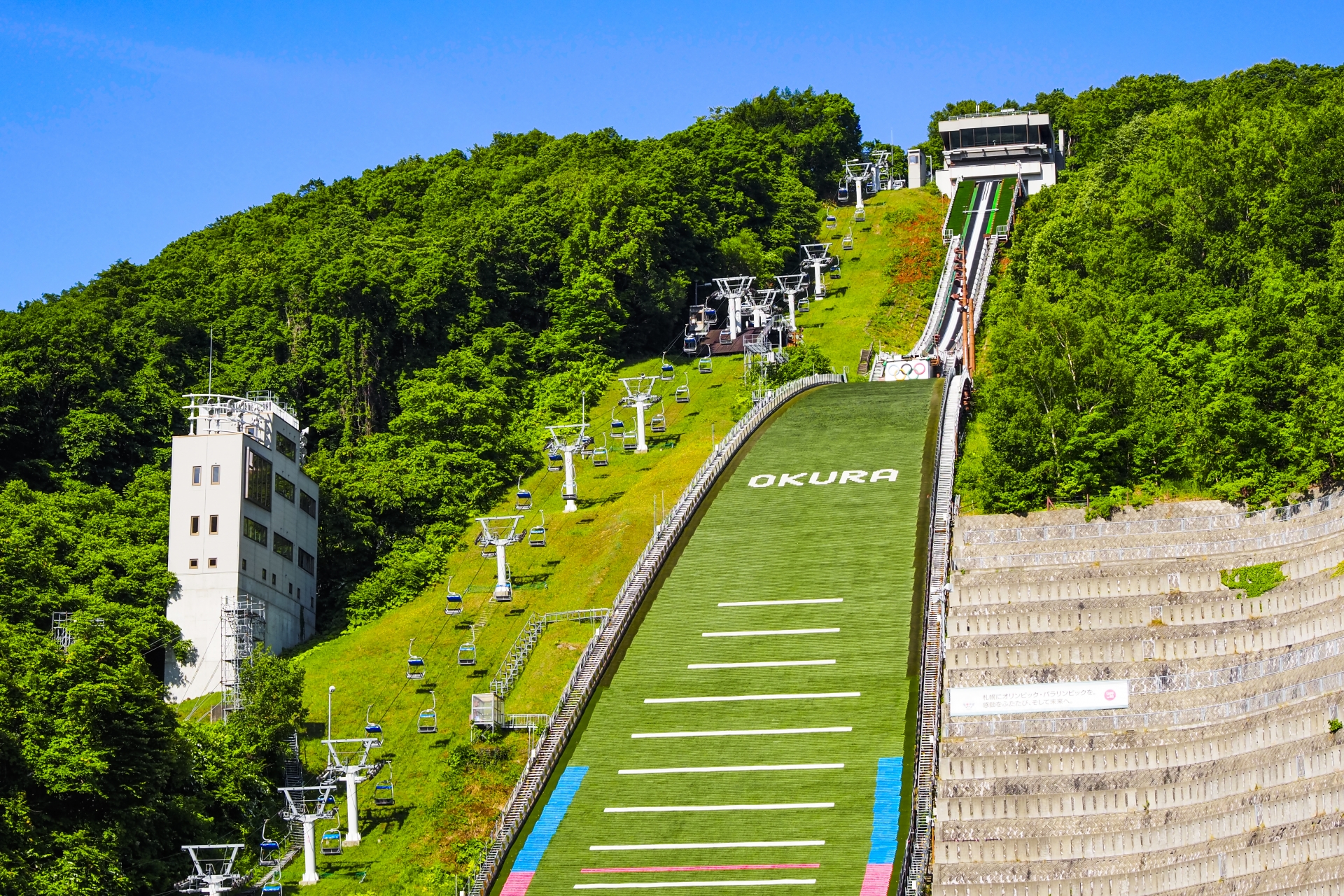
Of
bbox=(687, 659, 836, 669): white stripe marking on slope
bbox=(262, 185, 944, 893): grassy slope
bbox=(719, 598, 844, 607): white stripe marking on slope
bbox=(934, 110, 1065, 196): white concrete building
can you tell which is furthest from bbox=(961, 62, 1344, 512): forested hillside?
bbox=(934, 110, 1065, 196): white concrete building

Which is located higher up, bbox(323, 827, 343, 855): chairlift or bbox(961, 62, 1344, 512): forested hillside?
bbox(961, 62, 1344, 512): forested hillside

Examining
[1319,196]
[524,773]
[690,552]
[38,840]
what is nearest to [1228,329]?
[1319,196]

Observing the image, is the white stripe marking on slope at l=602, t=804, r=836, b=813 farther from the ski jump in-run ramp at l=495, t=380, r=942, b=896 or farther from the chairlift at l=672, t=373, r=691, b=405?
the chairlift at l=672, t=373, r=691, b=405

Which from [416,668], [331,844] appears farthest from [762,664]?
[331,844]

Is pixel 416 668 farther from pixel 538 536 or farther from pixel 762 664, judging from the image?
pixel 762 664

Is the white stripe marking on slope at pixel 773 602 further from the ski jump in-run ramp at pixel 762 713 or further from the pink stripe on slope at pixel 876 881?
the pink stripe on slope at pixel 876 881

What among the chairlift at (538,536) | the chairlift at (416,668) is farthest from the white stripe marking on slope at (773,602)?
the chairlift at (416,668)
